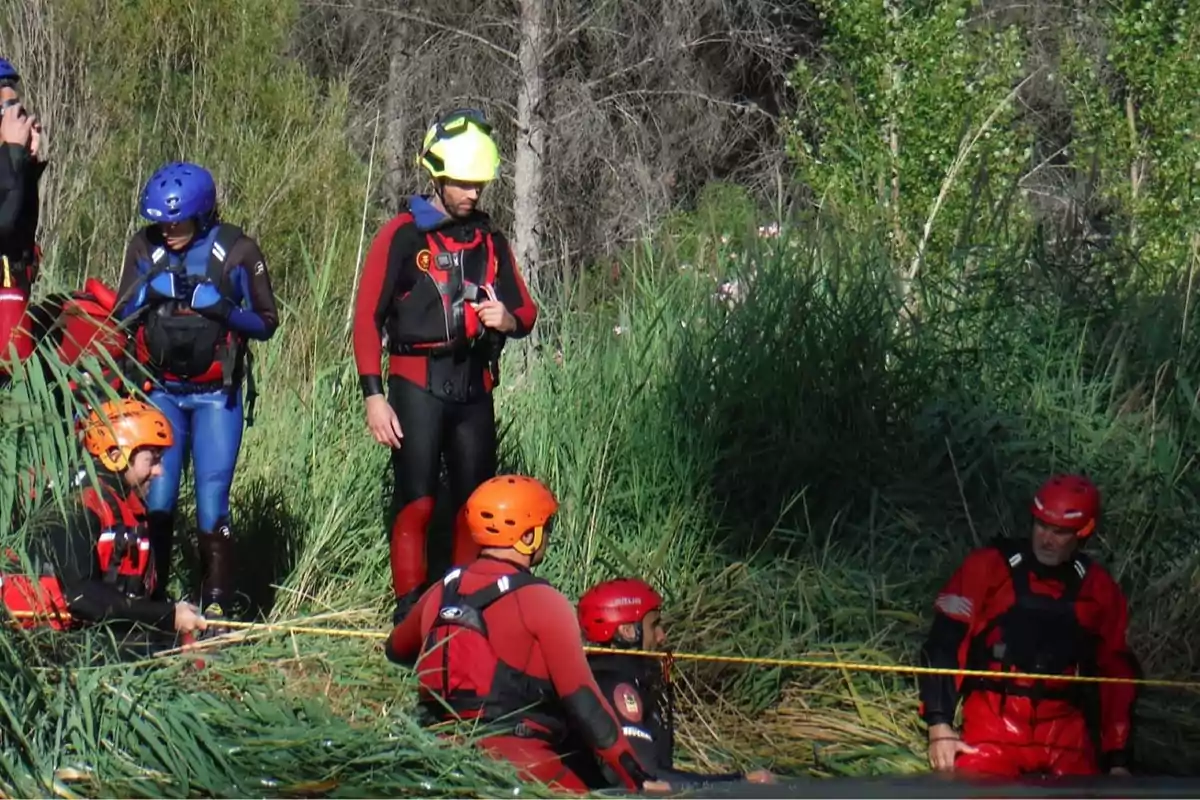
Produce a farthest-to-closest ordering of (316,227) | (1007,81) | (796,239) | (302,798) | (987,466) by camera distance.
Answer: (1007,81)
(316,227)
(796,239)
(987,466)
(302,798)

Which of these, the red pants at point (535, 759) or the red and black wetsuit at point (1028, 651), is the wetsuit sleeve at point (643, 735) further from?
the red and black wetsuit at point (1028, 651)

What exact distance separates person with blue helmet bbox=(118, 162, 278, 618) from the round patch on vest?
1720mm

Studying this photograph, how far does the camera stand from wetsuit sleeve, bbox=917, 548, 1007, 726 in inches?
279

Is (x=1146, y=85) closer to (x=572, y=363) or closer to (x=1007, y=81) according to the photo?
(x=1007, y=81)

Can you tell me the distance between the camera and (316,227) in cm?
1281

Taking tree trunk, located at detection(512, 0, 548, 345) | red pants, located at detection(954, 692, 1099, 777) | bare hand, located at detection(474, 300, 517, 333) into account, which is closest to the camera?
red pants, located at detection(954, 692, 1099, 777)

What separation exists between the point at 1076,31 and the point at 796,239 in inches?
602

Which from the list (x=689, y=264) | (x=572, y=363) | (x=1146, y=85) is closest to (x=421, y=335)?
(x=572, y=363)

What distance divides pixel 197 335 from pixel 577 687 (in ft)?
7.81

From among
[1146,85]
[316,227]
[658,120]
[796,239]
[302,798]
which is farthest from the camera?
[658,120]

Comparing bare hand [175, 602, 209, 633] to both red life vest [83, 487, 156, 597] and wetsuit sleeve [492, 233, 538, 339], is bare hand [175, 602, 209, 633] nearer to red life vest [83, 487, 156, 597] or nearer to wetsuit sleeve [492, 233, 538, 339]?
red life vest [83, 487, 156, 597]

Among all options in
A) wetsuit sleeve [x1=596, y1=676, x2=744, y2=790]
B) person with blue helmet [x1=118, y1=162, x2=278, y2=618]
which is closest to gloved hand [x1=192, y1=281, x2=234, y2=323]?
person with blue helmet [x1=118, y1=162, x2=278, y2=618]

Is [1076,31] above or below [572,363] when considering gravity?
above

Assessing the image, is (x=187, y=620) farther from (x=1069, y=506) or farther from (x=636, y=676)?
(x=1069, y=506)
